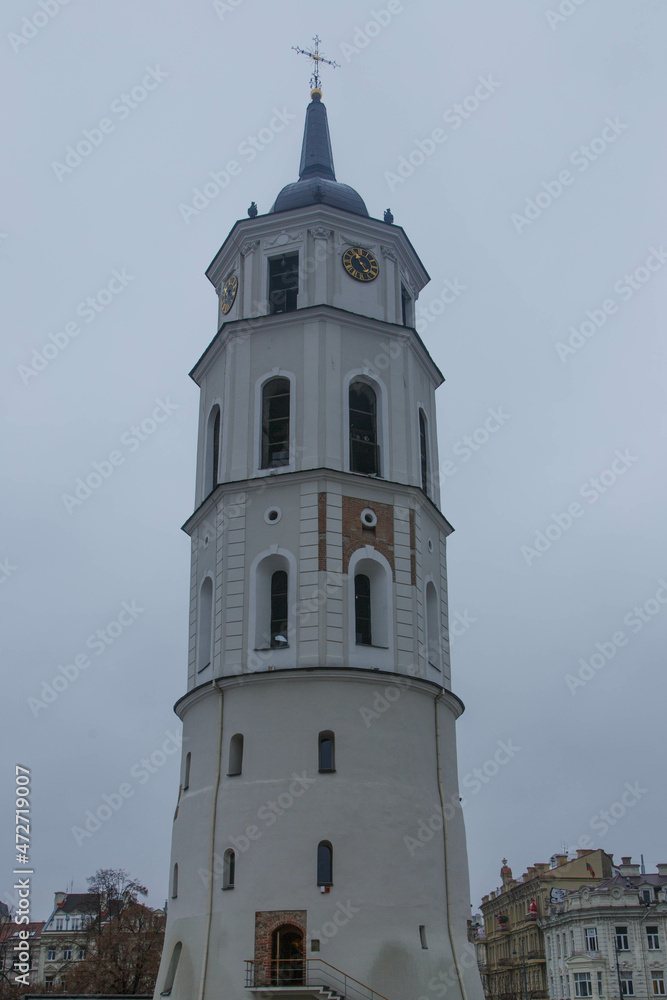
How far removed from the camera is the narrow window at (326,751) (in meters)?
24.3

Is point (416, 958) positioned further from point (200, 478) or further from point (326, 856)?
point (200, 478)

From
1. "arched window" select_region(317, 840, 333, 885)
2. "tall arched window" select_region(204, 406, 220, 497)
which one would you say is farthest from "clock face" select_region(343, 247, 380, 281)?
"arched window" select_region(317, 840, 333, 885)

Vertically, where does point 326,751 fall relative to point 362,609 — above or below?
below

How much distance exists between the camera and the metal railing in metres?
22.0

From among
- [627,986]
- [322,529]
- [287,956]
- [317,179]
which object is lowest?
[287,956]

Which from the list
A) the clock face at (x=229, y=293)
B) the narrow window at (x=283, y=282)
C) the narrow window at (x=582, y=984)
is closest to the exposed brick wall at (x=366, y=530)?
the narrow window at (x=283, y=282)

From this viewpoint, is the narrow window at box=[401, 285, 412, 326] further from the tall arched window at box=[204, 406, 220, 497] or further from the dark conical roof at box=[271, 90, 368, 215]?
the tall arched window at box=[204, 406, 220, 497]

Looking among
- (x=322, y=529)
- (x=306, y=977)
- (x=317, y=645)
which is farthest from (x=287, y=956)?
(x=322, y=529)

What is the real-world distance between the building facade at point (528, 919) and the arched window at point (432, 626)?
7057 cm

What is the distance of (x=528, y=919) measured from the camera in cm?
9506

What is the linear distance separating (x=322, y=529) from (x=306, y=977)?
34.2 feet

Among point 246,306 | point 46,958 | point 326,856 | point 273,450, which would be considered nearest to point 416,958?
point 326,856

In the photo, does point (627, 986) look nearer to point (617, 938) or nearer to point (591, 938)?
point (617, 938)

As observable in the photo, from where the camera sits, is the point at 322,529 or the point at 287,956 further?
the point at 322,529
